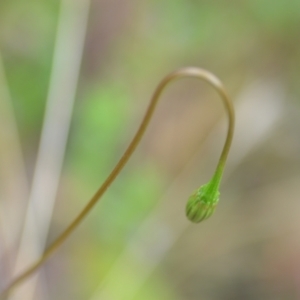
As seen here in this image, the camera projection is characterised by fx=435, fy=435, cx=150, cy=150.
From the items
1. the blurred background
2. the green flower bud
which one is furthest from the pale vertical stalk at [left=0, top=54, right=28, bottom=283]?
the green flower bud

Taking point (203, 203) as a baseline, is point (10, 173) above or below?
above

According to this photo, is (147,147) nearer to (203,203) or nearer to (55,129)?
(55,129)

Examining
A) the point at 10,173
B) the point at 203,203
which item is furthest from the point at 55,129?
the point at 203,203

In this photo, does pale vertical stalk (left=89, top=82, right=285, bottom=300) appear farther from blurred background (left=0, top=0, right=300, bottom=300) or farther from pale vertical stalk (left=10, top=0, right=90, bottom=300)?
pale vertical stalk (left=10, top=0, right=90, bottom=300)

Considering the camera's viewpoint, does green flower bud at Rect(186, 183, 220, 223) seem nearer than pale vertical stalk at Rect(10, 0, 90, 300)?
Yes

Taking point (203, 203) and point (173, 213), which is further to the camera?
point (173, 213)

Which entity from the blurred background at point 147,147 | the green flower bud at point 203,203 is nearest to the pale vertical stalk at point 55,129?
the blurred background at point 147,147
